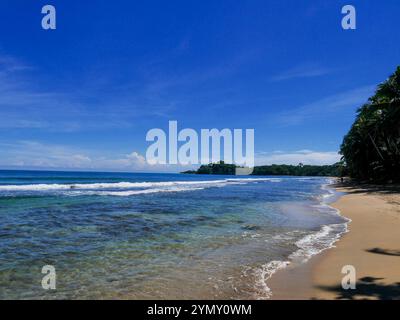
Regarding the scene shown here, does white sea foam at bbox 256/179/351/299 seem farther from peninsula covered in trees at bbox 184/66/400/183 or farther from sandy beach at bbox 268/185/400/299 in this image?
peninsula covered in trees at bbox 184/66/400/183

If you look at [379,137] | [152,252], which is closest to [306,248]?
[152,252]

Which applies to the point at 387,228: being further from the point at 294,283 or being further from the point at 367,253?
the point at 294,283

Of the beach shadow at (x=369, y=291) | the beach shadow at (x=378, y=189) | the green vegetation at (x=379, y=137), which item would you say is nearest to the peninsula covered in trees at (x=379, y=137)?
the green vegetation at (x=379, y=137)

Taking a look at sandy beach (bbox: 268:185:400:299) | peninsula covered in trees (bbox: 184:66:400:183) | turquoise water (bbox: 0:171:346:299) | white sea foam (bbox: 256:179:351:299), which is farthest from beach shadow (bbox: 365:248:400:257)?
peninsula covered in trees (bbox: 184:66:400:183)

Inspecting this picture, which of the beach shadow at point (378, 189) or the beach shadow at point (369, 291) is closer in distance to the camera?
the beach shadow at point (369, 291)

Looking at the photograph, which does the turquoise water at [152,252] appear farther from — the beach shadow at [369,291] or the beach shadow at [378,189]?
the beach shadow at [378,189]

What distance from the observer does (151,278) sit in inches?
261

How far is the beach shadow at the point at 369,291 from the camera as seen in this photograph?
5316mm

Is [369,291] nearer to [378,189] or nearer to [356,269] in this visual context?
[356,269]

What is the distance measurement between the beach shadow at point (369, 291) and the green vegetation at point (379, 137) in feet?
94.4

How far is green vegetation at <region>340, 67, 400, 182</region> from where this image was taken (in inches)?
1225

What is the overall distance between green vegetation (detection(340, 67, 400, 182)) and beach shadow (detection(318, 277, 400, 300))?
2876 centimetres

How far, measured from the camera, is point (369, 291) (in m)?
5.60
